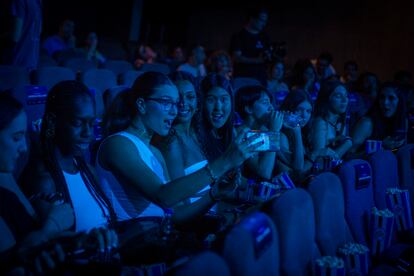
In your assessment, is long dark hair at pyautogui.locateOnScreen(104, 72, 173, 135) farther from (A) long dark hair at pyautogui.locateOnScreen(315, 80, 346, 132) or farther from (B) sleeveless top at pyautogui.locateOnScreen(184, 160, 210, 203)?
(A) long dark hair at pyautogui.locateOnScreen(315, 80, 346, 132)

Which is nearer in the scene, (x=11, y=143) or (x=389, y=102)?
(x=11, y=143)

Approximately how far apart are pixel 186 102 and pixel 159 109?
0.51 metres

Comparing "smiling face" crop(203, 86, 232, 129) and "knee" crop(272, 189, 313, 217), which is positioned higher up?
"smiling face" crop(203, 86, 232, 129)

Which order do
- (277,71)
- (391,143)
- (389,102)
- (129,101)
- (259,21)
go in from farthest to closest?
(277,71)
(259,21)
(389,102)
(391,143)
(129,101)

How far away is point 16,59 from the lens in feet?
12.6

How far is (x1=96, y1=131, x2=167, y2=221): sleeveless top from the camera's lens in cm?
168

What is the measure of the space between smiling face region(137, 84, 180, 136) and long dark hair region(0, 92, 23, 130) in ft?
1.70

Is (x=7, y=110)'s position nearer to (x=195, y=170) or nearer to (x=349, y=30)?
(x=195, y=170)

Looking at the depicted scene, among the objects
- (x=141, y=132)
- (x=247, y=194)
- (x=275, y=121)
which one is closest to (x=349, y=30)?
(x=275, y=121)

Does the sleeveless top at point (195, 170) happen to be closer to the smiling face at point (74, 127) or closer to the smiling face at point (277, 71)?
the smiling face at point (74, 127)

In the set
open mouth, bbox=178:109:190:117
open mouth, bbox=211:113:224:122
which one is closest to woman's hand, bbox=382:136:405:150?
open mouth, bbox=211:113:224:122

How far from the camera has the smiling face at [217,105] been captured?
241cm

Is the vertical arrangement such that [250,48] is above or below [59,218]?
above

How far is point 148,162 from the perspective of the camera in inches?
66.9
